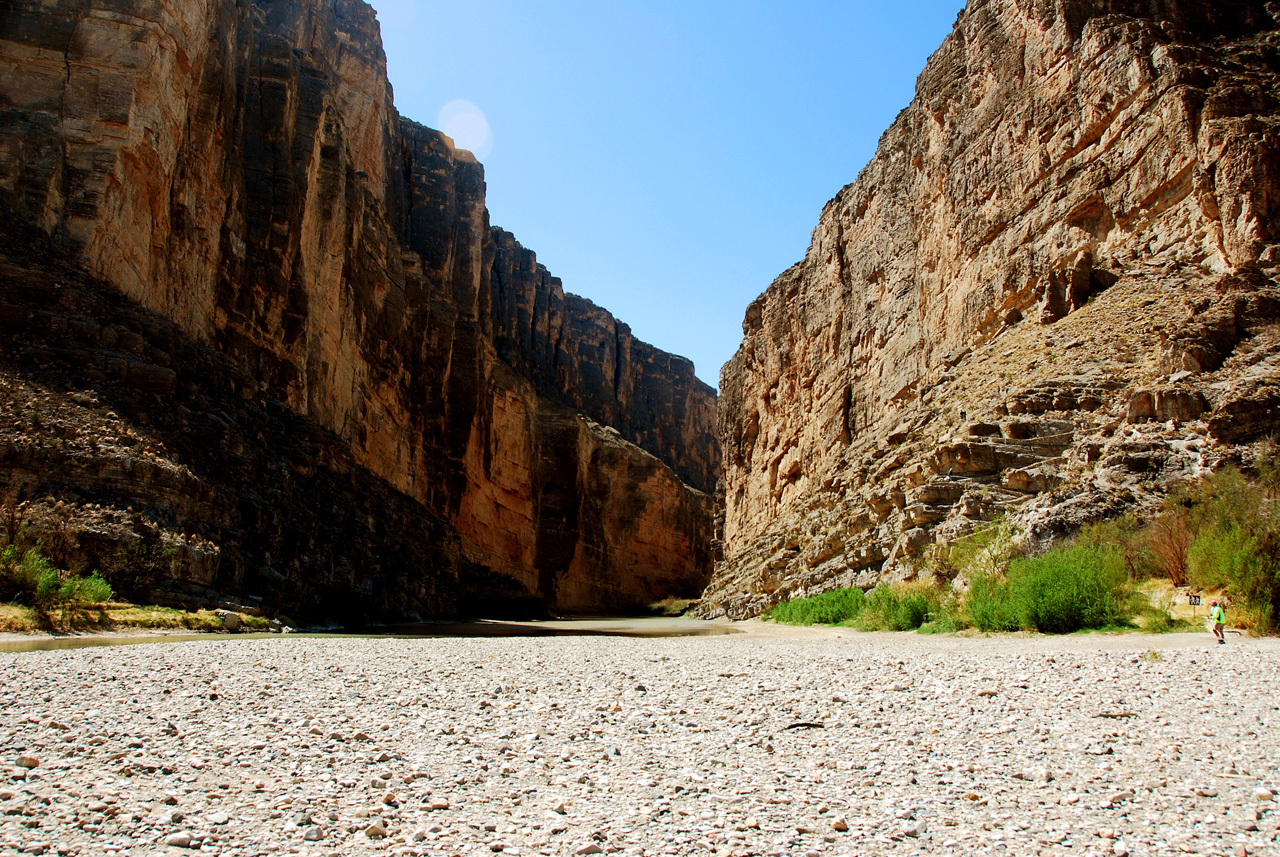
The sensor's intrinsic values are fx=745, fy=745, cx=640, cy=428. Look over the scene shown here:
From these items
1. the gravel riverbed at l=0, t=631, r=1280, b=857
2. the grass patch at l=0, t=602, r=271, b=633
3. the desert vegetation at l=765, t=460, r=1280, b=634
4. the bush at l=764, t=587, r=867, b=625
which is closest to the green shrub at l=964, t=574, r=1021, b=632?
the desert vegetation at l=765, t=460, r=1280, b=634

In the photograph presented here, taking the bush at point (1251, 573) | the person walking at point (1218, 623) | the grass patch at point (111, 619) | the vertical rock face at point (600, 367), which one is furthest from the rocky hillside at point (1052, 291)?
the vertical rock face at point (600, 367)

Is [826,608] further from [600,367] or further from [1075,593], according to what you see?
[600,367]

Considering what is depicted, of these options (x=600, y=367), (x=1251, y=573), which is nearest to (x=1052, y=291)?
(x=1251, y=573)

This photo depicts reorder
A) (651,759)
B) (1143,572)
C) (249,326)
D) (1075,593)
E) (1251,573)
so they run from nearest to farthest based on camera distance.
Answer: (651,759) < (1251,573) < (1075,593) < (1143,572) < (249,326)

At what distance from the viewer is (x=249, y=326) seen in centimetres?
2628

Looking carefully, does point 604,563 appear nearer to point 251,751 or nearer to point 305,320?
point 305,320

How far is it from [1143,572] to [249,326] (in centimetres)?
2682

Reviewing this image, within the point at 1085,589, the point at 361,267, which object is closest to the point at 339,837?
the point at 1085,589

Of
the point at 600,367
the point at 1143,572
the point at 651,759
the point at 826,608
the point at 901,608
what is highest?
the point at 600,367

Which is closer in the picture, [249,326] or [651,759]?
[651,759]

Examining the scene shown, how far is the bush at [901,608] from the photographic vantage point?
49.4 ft

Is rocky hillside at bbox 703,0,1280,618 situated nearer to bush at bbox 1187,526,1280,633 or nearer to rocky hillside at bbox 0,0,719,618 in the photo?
bush at bbox 1187,526,1280,633

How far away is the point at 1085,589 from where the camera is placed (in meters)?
11.3

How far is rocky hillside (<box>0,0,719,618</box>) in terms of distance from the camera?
54.4 ft
